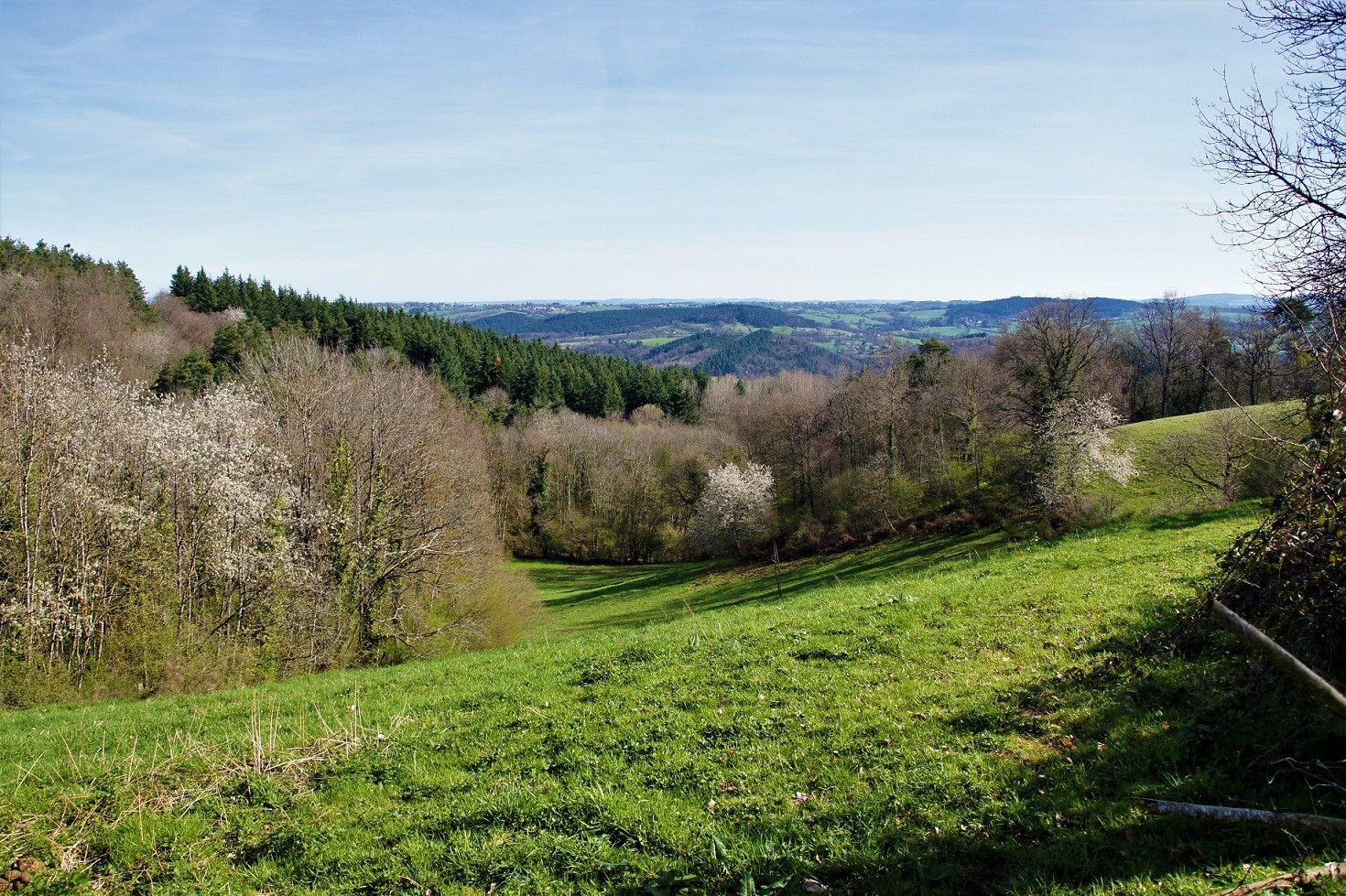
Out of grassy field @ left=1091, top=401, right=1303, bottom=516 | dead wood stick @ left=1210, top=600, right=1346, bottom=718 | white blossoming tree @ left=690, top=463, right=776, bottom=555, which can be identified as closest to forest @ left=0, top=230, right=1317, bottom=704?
white blossoming tree @ left=690, top=463, right=776, bottom=555

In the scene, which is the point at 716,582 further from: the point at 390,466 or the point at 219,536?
the point at 219,536

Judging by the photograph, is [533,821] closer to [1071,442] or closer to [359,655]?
[359,655]

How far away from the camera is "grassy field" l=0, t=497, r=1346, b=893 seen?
5371 millimetres

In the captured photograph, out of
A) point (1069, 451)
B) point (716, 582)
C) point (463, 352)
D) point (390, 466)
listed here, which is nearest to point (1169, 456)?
point (1069, 451)

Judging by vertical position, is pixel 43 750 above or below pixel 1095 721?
below

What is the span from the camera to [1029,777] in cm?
618

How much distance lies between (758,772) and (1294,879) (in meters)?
4.20

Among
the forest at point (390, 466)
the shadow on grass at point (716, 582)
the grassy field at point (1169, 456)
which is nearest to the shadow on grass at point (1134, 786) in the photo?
the forest at point (390, 466)

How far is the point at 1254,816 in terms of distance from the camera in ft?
15.1

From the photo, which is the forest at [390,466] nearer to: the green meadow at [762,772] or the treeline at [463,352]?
the treeline at [463,352]

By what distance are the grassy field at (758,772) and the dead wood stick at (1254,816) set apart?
0.39ft

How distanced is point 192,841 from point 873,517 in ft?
158

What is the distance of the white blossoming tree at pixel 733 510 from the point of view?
63000 mm

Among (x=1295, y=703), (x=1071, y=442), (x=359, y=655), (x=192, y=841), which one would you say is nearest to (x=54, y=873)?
(x=192, y=841)
